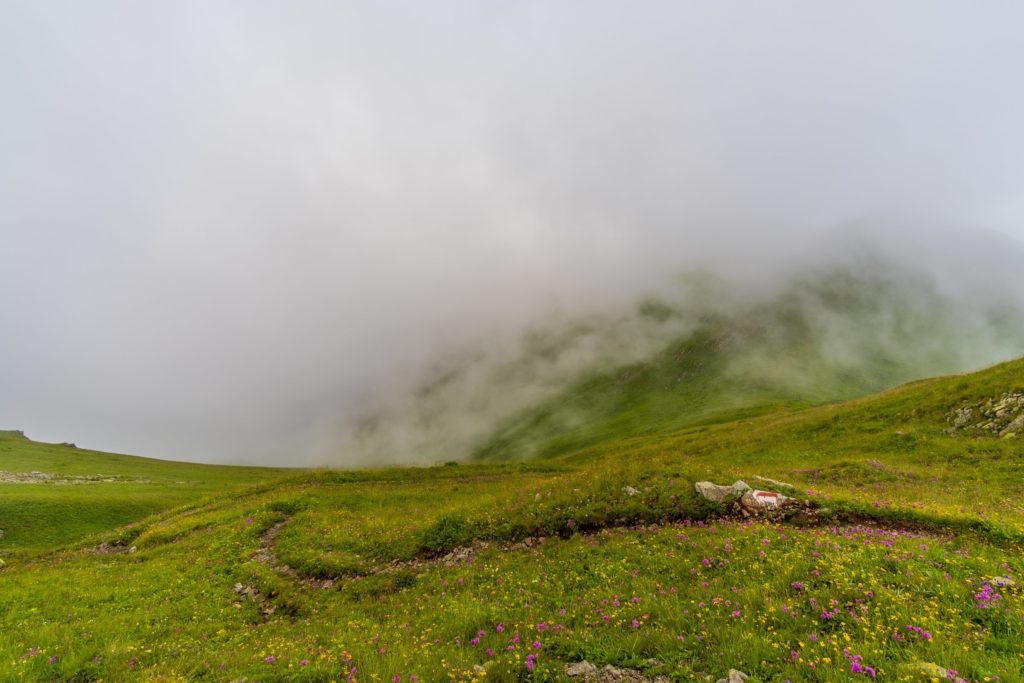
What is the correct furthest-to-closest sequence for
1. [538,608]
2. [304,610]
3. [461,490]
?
[461,490]
[304,610]
[538,608]

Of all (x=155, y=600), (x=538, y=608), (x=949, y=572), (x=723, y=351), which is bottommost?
(x=155, y=600)

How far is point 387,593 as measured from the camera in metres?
18.8

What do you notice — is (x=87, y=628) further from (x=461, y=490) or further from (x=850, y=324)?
(x=850, y=324)

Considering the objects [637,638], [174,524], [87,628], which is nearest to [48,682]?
[87,628]

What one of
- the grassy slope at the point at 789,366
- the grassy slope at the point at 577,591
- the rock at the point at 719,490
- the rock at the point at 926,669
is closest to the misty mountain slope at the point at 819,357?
the grassy slope at the point at 789,366

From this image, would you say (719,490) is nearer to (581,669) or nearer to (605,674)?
(605,674)

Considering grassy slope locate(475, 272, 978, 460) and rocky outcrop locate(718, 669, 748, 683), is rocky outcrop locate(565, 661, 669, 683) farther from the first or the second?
grassy slope locate(475, 272, 978, 460)

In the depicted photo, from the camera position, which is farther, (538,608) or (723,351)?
(723,351)

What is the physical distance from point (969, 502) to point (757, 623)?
19696mm

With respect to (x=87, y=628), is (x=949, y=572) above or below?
above

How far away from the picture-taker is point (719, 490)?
65.4ft

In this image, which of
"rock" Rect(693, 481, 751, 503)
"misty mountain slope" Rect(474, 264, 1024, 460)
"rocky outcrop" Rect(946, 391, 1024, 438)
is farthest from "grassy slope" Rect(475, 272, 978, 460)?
"rock" Rect(693, 481, 751, 503)

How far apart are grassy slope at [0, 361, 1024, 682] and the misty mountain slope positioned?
101 m

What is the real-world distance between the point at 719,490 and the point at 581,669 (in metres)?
13.0
